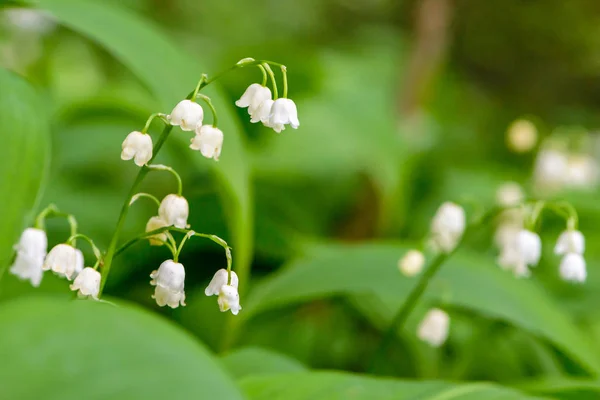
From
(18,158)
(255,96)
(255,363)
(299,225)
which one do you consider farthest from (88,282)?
(299,225)

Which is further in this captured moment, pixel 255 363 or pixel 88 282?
pixel 255 363

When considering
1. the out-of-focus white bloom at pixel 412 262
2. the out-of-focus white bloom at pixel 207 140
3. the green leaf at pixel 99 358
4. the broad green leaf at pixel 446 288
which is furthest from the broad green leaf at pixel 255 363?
the green leaf at pixel 99 358

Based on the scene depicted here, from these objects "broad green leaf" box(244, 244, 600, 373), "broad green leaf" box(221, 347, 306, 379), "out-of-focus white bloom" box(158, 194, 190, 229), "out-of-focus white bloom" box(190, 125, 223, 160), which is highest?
"out-of-focus white bloom" box(190, 125, 223, 160)

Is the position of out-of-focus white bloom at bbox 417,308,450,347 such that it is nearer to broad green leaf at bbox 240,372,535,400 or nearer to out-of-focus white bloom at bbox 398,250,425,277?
out-of-focus white bloom at bbox 398,250,425,277

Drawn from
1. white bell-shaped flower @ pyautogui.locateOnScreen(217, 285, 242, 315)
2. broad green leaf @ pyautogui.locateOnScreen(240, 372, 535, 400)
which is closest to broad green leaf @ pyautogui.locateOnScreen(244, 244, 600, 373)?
broad green leaf @ pyautogui.locateOnScreen(240, 372, 535, 400)

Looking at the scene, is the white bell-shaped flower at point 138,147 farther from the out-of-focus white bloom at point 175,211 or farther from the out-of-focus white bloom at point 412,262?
the out-of-focus white bloom at point 412,262

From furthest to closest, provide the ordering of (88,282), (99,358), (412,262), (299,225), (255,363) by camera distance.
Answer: (299,225) < (412,262) < (255,363) < (88,282) < (99,358)

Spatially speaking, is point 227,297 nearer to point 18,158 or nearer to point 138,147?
point 138,147
